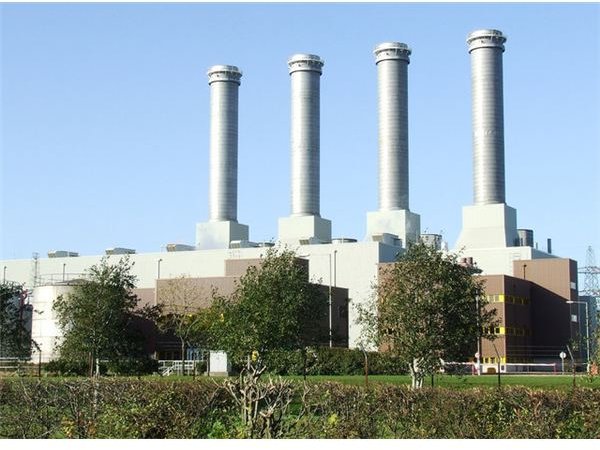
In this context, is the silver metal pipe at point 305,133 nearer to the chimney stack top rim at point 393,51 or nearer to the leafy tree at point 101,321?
the chimney stack top rim at point 393,51

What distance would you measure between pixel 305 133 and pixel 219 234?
20.0 m

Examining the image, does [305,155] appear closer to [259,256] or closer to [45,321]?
[259,256]

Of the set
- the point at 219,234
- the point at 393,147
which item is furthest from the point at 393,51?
the point at 219,234

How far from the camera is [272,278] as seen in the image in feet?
170

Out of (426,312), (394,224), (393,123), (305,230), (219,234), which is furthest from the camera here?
(219,234)

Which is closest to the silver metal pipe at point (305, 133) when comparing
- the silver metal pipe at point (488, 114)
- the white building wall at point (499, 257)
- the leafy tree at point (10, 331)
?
the silver metal pipe at point (488, 114)

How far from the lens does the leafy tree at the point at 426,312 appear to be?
1554 inches

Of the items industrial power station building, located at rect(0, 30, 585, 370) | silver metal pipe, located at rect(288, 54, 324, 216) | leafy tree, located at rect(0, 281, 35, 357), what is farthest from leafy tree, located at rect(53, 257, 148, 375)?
silver metal pipe, located at rect(288, 54, 324, 216)

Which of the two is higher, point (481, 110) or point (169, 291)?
point (481, 110)

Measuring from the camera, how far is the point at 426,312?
39625 mm

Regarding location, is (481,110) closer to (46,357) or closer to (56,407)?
(46,357)

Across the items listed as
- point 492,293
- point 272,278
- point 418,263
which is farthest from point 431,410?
point 492,293

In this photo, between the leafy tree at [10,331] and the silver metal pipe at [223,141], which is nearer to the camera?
the leafy tree at [10,331]
